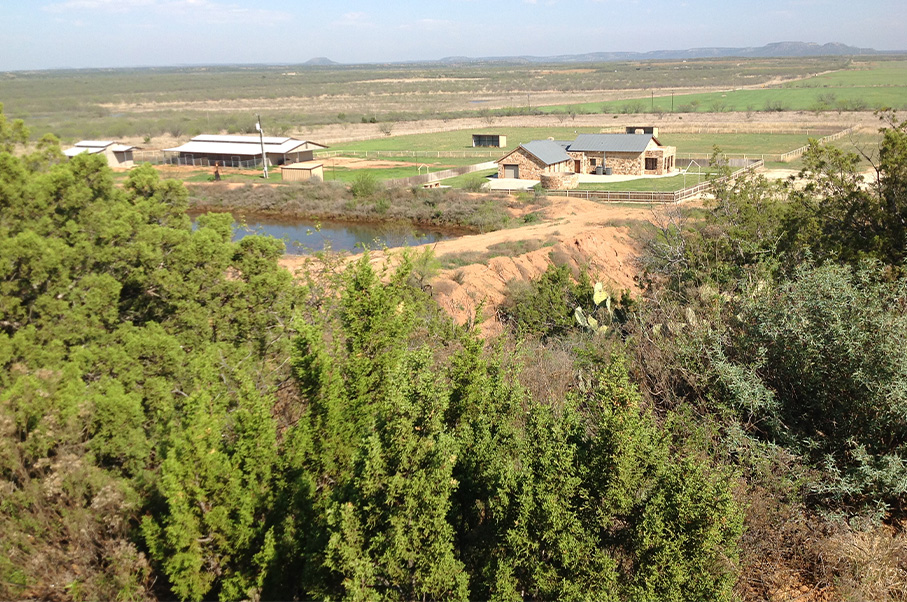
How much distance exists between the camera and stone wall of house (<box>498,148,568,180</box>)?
173 ft

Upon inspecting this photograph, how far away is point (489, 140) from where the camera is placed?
7825cm

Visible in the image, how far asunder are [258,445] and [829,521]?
6431mm

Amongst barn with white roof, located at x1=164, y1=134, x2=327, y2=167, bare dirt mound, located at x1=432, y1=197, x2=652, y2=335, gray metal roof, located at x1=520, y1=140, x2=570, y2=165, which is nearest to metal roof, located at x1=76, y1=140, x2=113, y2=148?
barn with white roof, located at x1=164, y1=134, x2=327, y2=167

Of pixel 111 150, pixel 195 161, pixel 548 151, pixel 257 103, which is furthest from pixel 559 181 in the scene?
pixel 257 103

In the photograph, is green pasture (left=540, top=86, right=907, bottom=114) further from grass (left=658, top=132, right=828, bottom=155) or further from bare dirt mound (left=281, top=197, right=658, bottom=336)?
bare dirt mound (left=281, top=197, right=658, bottom=336)

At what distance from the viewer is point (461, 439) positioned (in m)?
8.01

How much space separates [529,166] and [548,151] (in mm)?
1906

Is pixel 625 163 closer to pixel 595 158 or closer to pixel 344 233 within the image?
pixel 595 158

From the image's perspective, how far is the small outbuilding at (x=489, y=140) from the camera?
77.5m

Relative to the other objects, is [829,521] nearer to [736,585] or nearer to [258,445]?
[736,585]

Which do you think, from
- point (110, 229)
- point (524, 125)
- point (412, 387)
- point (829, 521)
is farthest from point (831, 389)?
point (524, 125)

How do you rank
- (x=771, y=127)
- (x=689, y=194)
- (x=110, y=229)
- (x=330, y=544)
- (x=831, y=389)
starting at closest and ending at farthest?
1. (x=330, y=544)
2. (x=831, y=389)
3. (x=110, y=229)
4. (x=689, y=194)
5. (x=771, y=127)

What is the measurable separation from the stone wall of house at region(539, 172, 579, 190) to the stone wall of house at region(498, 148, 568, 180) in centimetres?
139

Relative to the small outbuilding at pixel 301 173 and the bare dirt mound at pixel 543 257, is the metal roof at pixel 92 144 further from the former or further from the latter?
the bare dirt mound at pixel 543 257
